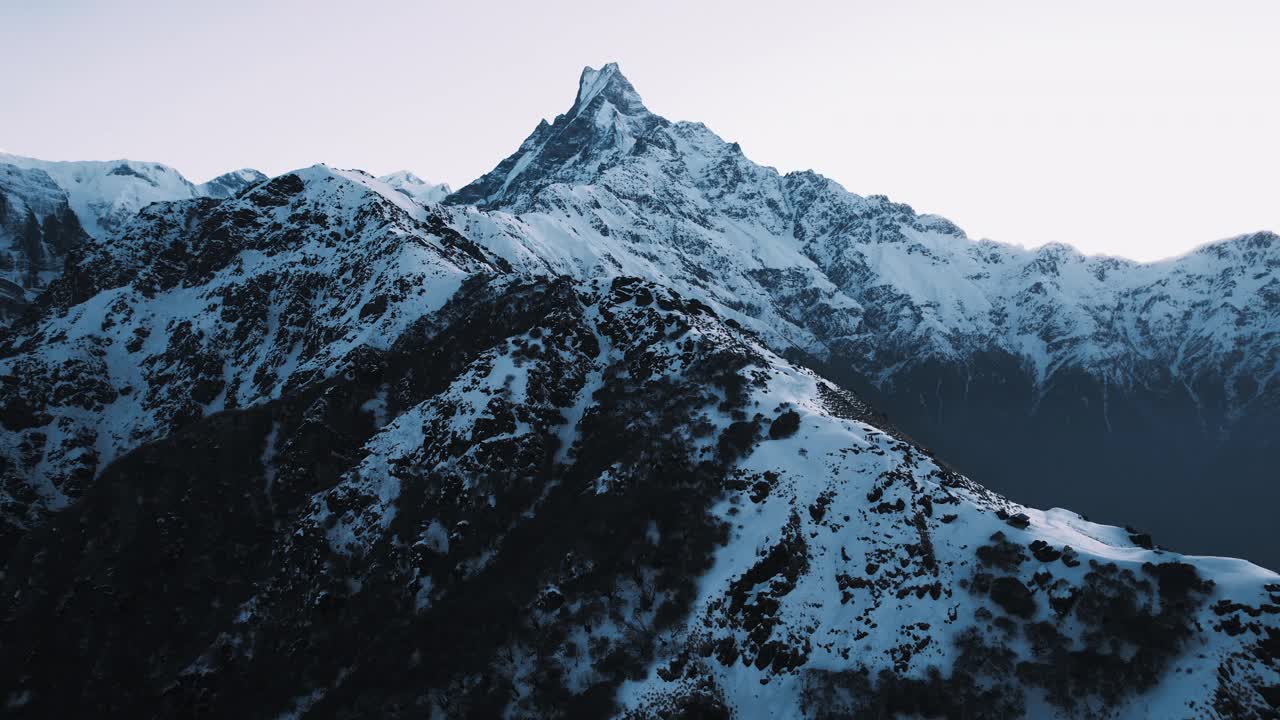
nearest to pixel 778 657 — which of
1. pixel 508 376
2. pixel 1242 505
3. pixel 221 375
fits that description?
pixel 508 376

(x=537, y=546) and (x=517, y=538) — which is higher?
(x=537, y=546)

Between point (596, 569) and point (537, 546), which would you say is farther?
point (537, 546)

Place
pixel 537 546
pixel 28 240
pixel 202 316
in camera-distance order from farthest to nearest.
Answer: pixel 28 240, pixel 202 316, pixel 537 546

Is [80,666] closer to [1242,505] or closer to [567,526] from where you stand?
[567,526]

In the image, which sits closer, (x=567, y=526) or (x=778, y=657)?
(x=778, y=657)

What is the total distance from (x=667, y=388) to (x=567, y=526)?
1904 cm

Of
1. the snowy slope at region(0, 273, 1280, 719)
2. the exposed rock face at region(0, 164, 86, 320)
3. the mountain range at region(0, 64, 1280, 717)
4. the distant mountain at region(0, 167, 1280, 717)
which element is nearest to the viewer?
the snowy slope at region(0, 273, 1280, 719)

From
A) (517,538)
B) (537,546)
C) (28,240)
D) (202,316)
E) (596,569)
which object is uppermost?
(202,316)

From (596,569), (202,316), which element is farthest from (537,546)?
(202,316)

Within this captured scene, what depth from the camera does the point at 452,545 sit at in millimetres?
48062

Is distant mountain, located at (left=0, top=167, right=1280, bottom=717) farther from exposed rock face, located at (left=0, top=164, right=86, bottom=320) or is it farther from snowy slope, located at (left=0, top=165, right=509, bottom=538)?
exposed rock face, located at (left=0, top=164, right=86, bottom=320)

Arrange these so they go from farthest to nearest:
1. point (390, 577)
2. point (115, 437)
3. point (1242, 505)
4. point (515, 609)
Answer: point (1242, 505) → point (115, 437) → point (390, 577) → point (515, 609)

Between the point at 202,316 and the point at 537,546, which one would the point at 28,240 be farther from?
the point at 537,546

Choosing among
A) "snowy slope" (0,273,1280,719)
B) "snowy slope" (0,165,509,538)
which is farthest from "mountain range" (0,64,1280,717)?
"snowy slope" (0,165,509,538)
